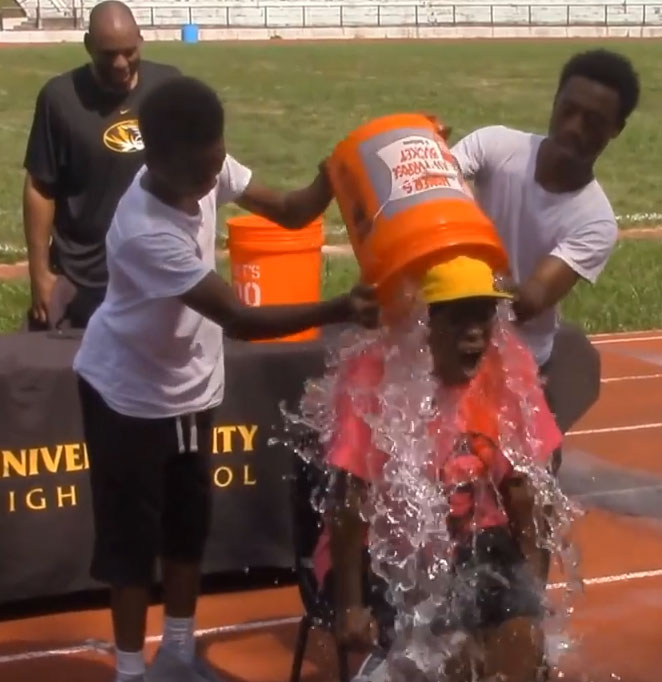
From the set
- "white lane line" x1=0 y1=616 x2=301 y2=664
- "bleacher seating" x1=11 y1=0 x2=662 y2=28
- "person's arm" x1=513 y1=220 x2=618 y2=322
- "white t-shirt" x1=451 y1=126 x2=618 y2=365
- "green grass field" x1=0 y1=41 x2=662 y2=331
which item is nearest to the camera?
"person's arm" x1=513 y1=220 x2=618 y2=322

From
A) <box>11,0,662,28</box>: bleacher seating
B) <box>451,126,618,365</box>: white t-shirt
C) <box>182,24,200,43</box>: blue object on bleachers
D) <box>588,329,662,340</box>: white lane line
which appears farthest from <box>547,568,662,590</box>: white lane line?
<box>11,0,662,28</box>: bleacher seating

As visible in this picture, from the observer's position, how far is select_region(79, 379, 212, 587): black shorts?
379 centimetres

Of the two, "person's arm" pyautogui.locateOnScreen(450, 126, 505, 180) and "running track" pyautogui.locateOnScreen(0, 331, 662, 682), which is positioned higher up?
"person's arm" pyautogui.locateOnScreen(450, 126, 505, 180)

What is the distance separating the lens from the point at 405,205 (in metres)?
3.01

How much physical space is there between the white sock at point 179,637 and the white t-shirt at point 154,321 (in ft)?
2.22

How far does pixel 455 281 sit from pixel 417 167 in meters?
0.27

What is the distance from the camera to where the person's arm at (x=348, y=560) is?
126 inches

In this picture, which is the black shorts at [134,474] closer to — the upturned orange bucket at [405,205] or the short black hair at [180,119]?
the short black hair at [180,119]

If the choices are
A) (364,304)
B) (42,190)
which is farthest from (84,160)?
(364,304)

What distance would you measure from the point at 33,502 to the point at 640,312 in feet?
18.8

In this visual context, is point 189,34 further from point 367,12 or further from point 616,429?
point 616,429

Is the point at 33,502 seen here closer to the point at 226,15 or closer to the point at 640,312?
the point at 640,312

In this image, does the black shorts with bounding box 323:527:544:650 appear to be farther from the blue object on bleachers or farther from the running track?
the blue object on bleachers

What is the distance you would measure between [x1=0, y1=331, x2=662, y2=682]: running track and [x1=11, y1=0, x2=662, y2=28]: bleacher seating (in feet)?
168
